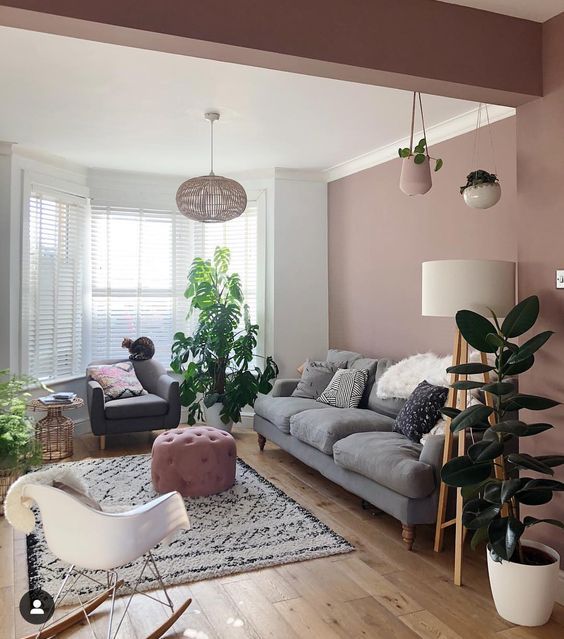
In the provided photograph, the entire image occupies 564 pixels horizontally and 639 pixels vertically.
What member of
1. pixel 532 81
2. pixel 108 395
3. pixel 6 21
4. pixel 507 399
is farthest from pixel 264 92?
pixel 108 395

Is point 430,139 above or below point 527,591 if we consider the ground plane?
above

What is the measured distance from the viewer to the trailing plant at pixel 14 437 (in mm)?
3863

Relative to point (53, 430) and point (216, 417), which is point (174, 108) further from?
point (216, 417)

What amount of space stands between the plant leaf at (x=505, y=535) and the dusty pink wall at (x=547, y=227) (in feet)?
1.10

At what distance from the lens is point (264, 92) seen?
3900 millimetres

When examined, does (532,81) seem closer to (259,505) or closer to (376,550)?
(376,550)

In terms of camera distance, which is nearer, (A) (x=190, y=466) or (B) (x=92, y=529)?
(B) (x=92, y=529)

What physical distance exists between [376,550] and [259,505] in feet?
3.09

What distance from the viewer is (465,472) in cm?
263

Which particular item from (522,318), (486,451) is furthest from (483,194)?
(486,451)

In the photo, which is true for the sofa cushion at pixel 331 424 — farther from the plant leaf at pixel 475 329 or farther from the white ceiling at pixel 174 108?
the white ceiling at pixel 174 108

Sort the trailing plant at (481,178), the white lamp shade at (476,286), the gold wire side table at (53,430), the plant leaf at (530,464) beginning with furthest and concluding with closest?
the gold wire side table at (53,430) → the trailing plant at (481,178) → the white lamp shade at (476,286) → the plant leaf at (530,464)

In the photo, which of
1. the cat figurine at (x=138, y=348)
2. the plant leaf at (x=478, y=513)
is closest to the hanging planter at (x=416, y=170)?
the plant leaf at (x=478, y=513)

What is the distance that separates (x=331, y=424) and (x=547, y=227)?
6.48 feet
